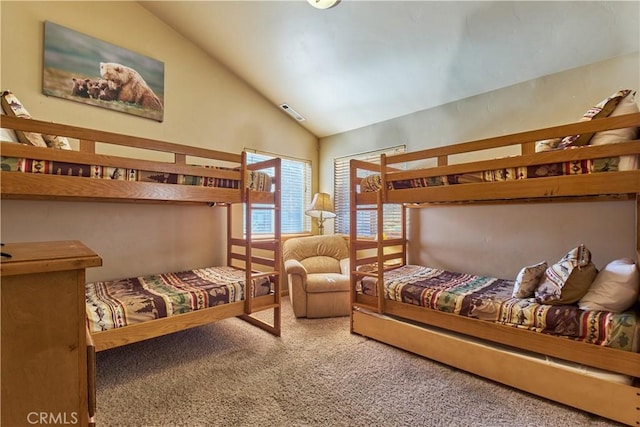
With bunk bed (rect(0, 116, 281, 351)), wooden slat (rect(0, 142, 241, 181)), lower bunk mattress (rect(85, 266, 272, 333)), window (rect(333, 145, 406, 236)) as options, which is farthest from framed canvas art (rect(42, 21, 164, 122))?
window (rect(333, 145, 406, 236))

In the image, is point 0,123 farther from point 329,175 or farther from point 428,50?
point 329,175

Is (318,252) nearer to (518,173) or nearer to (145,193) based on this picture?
(145,193)

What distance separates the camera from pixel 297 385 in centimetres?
193

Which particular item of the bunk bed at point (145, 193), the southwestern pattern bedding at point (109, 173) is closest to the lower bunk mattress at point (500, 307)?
the bunk bed at point (145, 193)

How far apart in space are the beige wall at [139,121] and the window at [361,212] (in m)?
1.05

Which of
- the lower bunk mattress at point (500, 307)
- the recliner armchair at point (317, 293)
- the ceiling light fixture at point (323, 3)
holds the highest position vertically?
the ceiling light fixture at point (323, 3)

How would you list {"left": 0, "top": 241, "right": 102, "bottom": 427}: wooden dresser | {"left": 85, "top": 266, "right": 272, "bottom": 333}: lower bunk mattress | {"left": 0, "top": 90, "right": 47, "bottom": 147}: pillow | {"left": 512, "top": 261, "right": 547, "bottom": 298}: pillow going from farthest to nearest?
1. {"left": 512, "top": 261, "right": 547, "bottom": 298}: pillow
2. {"left": 85, "top": 266, "right": 272, "bottom": 333}: lower bunk mattress
3. {"left": 0, "top": 90, "right": 47, "bottom": 147}: pillow
4. {"left": 0, "top": 241, "right": 102, "bottom": 427}: wooden dresser

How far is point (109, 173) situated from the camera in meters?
1.82

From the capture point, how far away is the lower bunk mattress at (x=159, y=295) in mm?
1836

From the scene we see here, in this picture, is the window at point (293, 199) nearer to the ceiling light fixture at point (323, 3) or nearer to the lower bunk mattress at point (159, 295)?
the lower bunk mattress at point (159, 295)

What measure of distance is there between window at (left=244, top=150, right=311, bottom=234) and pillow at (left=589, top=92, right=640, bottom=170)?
323 centimetres

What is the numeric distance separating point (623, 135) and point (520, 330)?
1251mm

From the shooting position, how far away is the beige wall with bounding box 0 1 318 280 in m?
2.30

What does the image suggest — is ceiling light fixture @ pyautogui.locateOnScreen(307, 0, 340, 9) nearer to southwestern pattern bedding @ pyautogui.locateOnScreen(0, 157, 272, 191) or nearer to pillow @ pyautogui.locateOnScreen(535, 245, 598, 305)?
southwestern pattern bedding @ pyautogui.locateOnScreen(0, 157, 272, 191)
